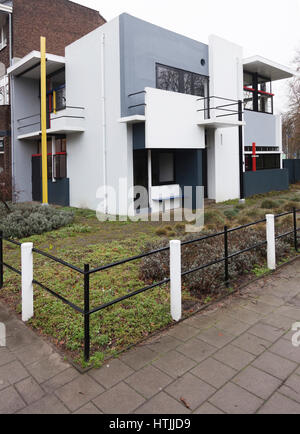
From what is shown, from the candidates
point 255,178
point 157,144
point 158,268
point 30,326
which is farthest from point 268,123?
point 30,326

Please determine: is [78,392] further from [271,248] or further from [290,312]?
[271,248]

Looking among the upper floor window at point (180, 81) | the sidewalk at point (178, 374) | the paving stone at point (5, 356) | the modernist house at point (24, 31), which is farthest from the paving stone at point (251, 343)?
the modernist house at point (24, 31)

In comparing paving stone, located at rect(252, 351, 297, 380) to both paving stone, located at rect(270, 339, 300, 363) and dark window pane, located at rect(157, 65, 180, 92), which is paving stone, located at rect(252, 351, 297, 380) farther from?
dark window pane, located at rect(157, 65, 180, 92)

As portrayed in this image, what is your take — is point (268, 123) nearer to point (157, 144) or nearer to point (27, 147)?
point (157, 144)

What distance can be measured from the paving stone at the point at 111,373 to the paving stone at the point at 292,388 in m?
1.27

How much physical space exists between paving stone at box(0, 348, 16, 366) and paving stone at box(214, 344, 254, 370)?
197 centimetres

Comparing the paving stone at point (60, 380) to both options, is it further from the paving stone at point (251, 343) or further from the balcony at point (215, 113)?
the balcony at point (215, 113)

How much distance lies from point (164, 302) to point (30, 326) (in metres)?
1.66

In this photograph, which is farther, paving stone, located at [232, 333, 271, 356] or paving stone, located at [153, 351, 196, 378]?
paving stone, located at [232, 333, 271, 356]

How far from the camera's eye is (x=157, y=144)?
11633mm

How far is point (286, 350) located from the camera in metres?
3.38

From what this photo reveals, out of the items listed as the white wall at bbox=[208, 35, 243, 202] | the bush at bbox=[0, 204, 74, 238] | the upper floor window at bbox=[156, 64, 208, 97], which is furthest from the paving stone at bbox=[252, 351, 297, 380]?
the white wall at bbox=[208, 35, 243, 202]

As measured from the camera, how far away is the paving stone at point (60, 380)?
9.38 ft

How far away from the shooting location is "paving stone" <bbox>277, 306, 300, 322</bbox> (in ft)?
13.5
